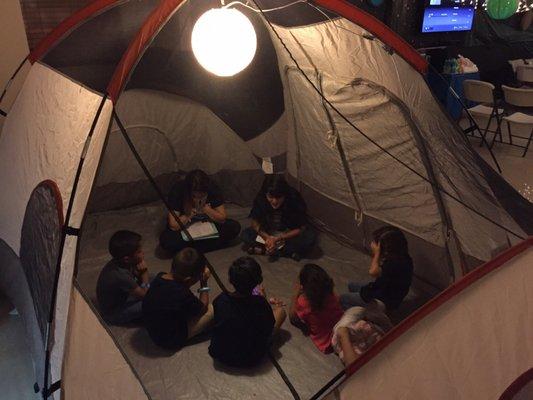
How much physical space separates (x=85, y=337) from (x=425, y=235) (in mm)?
1524

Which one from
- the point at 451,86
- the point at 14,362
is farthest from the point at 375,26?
the point at 451,86

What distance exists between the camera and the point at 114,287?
1.87m

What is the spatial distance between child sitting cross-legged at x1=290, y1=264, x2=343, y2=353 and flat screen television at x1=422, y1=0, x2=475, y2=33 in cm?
414

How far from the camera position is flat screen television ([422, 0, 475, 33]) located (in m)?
5.09

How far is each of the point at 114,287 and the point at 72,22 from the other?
3.47ft

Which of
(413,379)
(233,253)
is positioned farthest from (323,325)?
(233,253)

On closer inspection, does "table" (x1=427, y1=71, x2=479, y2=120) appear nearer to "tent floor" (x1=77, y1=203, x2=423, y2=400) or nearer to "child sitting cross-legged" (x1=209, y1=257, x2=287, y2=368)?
"tent floor" (x1=77, y1=203, x2=423, y2=400)

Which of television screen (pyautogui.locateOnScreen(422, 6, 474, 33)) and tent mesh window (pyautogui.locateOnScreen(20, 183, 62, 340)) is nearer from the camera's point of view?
tent mesh window (pyautogui.locateOnScreen(20, 183, 62, 340))

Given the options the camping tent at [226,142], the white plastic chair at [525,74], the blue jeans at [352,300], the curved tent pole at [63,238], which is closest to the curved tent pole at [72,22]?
the camping tent at [226,142]

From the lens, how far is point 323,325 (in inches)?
74.2

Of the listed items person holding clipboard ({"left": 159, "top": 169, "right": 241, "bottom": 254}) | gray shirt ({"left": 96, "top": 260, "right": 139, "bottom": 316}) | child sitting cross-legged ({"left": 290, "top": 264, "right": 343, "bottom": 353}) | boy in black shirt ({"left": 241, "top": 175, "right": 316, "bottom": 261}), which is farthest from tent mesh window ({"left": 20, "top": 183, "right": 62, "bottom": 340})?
boy in black shirt ({"left": 241, "top": 175, "right": 316, "bottom": 261})

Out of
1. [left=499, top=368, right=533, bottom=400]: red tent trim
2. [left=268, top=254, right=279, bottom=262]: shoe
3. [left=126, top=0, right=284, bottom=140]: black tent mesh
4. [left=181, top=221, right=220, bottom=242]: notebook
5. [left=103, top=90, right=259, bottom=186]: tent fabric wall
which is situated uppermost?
[left=126, top=0, right=284, bottom=140]: black tent mesh

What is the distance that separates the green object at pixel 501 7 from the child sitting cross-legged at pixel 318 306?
477cm

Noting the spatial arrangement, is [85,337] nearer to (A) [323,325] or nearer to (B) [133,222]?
(A) [323,325]
